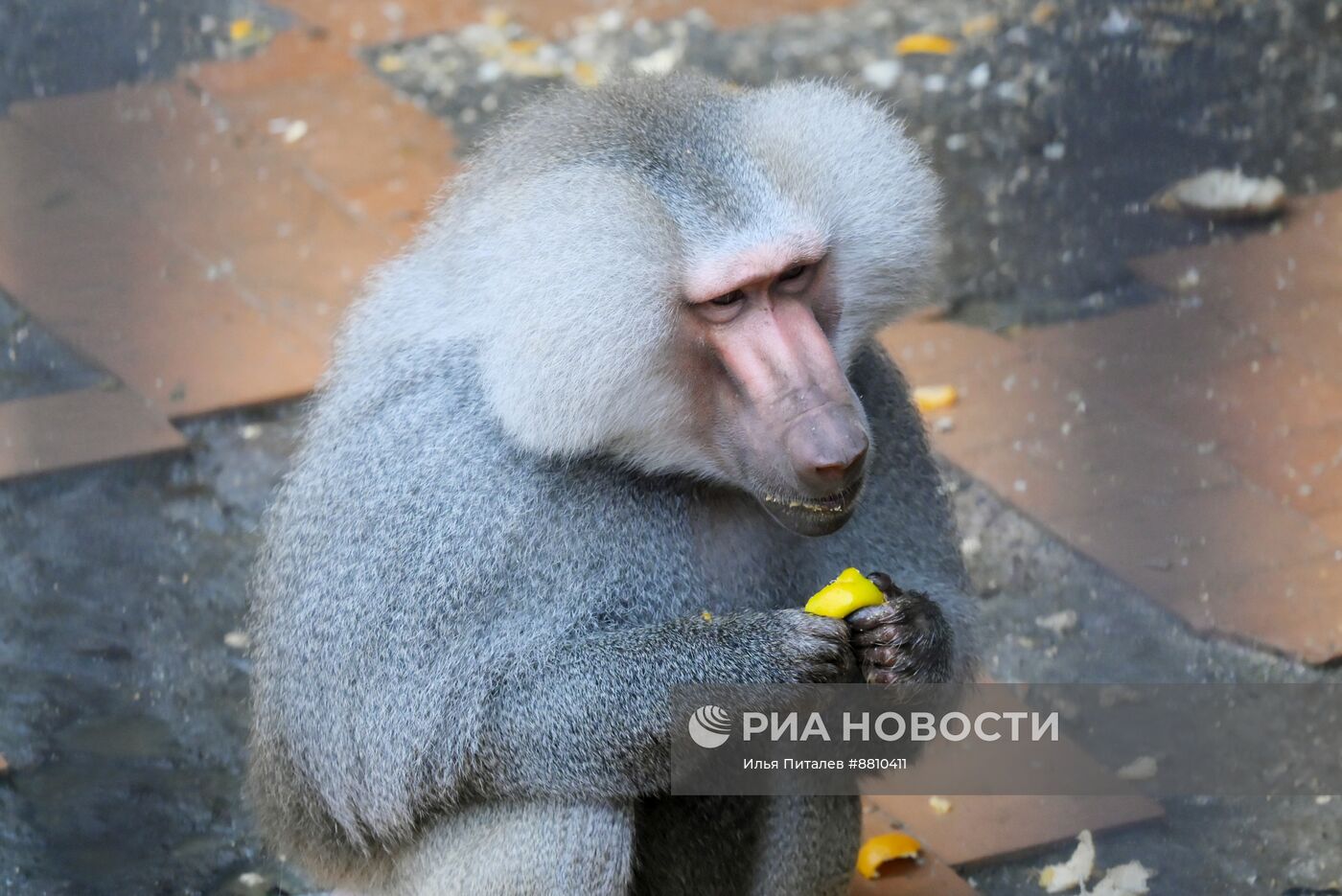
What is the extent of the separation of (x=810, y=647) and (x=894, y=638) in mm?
144

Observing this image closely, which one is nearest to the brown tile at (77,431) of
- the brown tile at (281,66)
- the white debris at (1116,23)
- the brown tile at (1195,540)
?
the brown tile at (281,66)

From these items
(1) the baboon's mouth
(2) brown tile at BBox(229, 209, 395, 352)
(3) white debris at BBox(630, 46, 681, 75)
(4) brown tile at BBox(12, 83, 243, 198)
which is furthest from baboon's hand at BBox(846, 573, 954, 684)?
(3) white debris at BBox(630, 46, 681, 75)

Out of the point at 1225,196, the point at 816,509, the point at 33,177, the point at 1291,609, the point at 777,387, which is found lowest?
the point at 33,177

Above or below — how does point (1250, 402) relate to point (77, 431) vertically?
above

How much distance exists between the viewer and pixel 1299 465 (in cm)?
430

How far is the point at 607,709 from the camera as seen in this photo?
8.43 ft

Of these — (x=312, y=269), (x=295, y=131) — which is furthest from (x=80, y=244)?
(x=295, y=131)

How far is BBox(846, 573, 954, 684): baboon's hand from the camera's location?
2.64m

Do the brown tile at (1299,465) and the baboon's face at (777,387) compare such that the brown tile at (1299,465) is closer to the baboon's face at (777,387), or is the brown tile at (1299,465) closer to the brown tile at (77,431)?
the baboon's face at (777,387)

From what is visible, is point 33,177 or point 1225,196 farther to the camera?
point 33,177

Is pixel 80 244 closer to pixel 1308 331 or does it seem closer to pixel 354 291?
pixel 354 291

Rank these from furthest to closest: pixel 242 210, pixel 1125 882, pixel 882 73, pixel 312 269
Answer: pixel 882 73 < pixel 242 210 < pixel 312 269 < pixel 1125 882

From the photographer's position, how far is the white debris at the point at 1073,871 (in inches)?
129

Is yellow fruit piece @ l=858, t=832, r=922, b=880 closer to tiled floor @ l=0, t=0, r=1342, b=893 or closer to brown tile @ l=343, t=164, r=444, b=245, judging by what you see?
tiled floor @ l=0, t=0, r=1342, b=893
